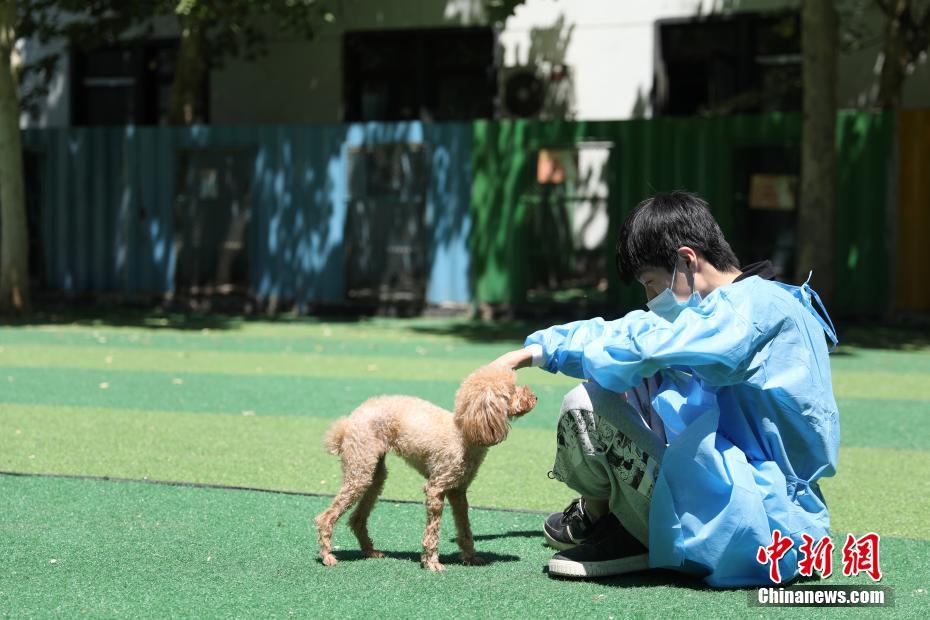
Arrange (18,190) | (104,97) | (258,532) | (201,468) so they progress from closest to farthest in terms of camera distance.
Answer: (258,532) < (201,468) < (18,190) < (104,97)

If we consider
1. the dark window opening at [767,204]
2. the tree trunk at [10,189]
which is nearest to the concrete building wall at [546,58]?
the dark window opening at [767,204]

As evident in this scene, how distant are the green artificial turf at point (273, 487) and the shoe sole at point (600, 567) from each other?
49 millimetres

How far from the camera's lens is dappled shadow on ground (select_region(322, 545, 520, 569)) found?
5191 millimetres

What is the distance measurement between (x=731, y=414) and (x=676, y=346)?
0.44 m

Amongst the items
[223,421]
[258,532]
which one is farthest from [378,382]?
[258,532]

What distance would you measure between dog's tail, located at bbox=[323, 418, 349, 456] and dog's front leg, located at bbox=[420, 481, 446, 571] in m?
0.39

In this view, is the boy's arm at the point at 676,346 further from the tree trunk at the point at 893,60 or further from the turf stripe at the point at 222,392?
the tree trunk at the point at 893,60

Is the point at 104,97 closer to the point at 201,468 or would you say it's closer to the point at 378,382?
the point at 378,382

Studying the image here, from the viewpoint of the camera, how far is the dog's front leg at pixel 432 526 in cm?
487

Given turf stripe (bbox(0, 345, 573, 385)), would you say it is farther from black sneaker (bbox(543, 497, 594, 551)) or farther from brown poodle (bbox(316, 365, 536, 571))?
brown poodle (bbox(316, 365, 536, 571))

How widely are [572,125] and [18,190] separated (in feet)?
25.3

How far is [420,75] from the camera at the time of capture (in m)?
22.7

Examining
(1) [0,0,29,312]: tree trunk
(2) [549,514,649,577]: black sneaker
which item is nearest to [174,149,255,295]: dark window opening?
(1) [0,0,29,312]: tree trunk

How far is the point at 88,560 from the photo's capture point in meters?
5.14
